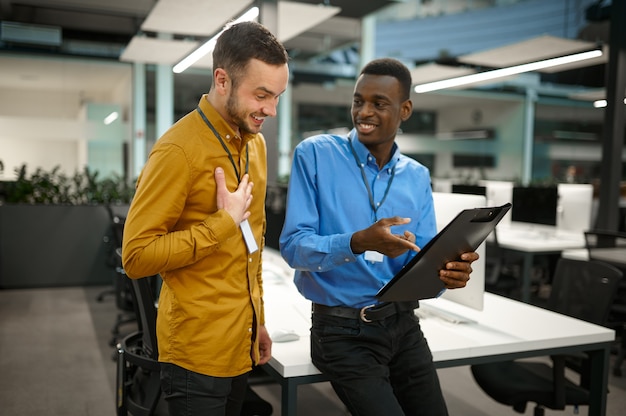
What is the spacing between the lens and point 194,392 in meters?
1.38

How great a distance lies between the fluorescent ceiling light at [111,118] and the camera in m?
8.68

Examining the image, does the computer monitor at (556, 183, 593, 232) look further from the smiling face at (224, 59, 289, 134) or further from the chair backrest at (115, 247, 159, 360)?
the smiling face at (224, 59, 289, 134)

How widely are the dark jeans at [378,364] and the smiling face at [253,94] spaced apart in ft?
2.16

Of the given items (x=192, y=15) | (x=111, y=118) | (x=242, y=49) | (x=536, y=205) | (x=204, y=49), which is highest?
(x=192, y=15)

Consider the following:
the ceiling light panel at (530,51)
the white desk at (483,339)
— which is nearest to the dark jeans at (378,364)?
the white desk at (483,339)

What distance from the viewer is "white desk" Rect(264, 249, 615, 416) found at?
1.78 m

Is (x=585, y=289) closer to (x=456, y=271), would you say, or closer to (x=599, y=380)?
(x=599, y=380)

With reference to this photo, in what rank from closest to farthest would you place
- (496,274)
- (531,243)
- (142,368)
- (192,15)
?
1. (142,368)
2. (192,15)
3. (496,274)
4. (531,243)

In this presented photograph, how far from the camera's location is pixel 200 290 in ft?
4.53

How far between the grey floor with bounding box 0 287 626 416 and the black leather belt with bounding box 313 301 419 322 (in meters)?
1.61

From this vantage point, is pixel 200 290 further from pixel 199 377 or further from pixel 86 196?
pixel 86 196

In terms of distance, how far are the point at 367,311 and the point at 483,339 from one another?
68cm

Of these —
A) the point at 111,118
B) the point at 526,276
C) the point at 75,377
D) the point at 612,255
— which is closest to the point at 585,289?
the point at 612,255

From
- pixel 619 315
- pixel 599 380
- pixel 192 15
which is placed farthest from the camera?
pixel 192 15
